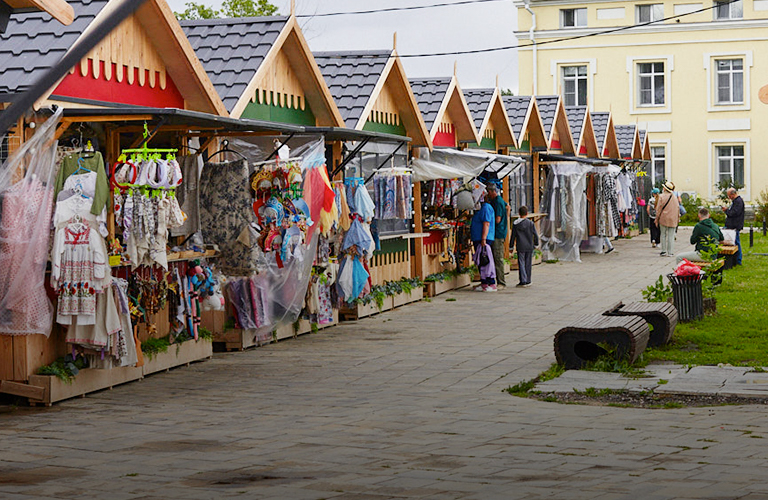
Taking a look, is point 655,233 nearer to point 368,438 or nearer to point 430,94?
point 430,94

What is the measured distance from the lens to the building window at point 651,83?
4509cm

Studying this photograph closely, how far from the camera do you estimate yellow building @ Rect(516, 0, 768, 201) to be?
4388cm

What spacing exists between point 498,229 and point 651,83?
27359 millimetres

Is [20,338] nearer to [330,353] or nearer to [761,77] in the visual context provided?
[330,353]

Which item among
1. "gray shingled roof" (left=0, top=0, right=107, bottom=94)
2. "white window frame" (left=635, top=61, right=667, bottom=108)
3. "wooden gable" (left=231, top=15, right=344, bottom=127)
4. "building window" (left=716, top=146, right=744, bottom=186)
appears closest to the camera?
"gray shingled roof" (left=0, top=0, right=107, bottom=94)

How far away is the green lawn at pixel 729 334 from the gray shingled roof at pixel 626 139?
19.1 meters

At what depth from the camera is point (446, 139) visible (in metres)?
21.1

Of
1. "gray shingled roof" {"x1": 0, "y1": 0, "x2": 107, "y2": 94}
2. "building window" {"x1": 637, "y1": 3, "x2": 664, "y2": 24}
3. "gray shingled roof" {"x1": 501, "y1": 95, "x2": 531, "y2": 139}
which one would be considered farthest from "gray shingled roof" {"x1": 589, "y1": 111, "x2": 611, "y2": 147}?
"gray shingled roof" {"x1": 0, "y1": 0, "x2": 107, "y2": 94}

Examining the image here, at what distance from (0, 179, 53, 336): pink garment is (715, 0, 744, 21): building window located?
38916mm

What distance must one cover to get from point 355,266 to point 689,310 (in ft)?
14.3

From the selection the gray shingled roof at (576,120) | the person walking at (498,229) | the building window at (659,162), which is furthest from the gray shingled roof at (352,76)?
the building window at (659,162)

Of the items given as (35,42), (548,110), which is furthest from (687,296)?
(548,110)

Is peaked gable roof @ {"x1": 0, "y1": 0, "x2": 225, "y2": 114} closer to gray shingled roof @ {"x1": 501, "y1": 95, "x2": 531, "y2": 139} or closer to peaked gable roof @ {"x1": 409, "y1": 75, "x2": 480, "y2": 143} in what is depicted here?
peaked gable roof @ {"x1": 409, "y1": 75, "x2": 480, "y2": 143}

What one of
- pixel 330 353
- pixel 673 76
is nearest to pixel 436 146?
pixel 330 353
